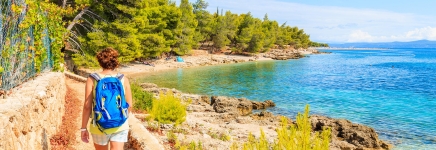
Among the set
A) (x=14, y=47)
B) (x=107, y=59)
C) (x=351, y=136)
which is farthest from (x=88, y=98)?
(x=351, y=136)

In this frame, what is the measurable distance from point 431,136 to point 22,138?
58.6ft

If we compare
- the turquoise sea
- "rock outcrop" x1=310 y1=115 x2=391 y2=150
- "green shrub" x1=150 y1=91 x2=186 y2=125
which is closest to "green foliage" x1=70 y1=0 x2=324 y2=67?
Answer: the turquoise sea

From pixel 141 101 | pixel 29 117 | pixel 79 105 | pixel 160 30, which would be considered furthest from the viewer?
pixel 160 30

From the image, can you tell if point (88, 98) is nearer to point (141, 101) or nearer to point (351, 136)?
point (141, 101)

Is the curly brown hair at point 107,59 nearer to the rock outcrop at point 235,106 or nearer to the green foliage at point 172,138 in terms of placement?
the green foliage at point 172,138

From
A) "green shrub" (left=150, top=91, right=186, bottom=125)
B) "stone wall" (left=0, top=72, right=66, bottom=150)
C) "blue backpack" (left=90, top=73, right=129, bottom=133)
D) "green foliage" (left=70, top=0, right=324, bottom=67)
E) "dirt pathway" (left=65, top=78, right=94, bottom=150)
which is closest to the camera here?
"stone wall" (left=0, top=72, right=66, bottom=150)

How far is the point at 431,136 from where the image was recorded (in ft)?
53.2

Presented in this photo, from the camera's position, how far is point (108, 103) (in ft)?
14.2

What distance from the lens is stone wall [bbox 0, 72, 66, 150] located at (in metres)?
4.10

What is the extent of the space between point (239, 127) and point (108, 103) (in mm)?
11201

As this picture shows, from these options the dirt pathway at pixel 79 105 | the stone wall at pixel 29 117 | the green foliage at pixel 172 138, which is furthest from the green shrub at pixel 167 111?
the stone wall at pixel 29 117

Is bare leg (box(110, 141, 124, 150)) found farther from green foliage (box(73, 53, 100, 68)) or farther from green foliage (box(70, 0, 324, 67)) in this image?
green foliage (box(73, 53, 100, 68))

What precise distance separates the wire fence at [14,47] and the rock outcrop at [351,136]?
36.0 feet

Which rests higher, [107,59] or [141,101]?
[107,59]
